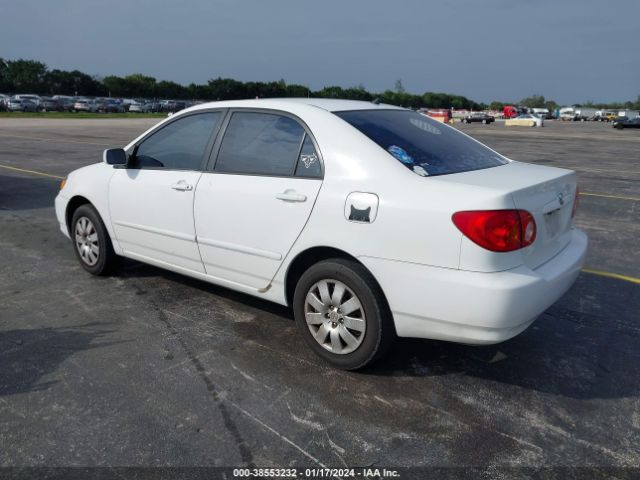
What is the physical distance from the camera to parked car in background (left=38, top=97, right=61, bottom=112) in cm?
5538

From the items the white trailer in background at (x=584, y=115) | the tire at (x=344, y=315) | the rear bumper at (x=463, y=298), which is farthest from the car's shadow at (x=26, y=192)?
the white trailer in background at (x=584, y=115)

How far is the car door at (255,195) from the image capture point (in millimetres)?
3627

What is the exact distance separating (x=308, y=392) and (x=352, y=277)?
0.71m

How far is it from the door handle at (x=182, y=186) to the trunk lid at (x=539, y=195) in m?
1.91

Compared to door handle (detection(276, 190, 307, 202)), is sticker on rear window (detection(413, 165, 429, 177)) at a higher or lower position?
higher

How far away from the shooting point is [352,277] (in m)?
3.33

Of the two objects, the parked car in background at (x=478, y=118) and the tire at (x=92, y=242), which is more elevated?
the parked car in background at (x=478, y=118)

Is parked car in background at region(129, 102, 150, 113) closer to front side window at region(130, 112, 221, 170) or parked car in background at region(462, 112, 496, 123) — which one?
parked car in background at region(462, 112, 496, 123)

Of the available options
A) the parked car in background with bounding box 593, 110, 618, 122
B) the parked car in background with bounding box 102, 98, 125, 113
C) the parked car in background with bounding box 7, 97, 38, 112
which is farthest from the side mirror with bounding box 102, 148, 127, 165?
the parked car in background with bounding box 593, 110, 618, 122

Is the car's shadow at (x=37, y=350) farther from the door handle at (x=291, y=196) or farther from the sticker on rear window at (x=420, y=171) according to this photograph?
the sticker on rear window at (x=420, y=171)

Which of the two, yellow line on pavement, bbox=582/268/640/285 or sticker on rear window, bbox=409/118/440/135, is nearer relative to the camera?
sticker on rear window, bbox=409/118/440/135

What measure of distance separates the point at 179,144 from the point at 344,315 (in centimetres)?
202

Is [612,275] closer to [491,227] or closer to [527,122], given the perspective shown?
[491,227]

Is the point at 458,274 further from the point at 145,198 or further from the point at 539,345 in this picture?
the point at 145,198
